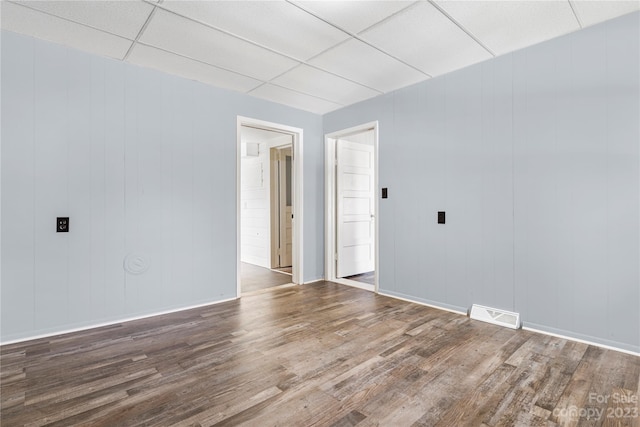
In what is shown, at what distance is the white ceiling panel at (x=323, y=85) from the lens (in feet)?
11.0

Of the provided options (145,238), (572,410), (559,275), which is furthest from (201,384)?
(559,275)

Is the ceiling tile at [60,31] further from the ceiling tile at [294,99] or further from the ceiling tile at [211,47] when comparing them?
the ceiling tile at [294,99]

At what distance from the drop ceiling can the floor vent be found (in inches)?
93.6

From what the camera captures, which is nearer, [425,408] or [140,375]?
[425,408]

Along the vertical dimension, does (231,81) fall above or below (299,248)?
above

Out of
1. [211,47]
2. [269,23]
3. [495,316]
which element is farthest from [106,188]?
[495,316]

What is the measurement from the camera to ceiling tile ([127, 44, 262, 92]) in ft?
9.51

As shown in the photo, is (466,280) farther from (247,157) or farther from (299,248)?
(247,157)

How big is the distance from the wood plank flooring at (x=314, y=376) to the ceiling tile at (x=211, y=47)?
249 cm

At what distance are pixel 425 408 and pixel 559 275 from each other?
178cm

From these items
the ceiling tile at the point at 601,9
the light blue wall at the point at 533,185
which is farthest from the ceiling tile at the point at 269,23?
the ceiling tile at the point at 601,9

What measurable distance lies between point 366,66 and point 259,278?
11.1 ft

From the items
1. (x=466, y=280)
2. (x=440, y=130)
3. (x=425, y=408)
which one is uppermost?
(x=440, y=130)

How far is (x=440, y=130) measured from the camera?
3412 millimetres
